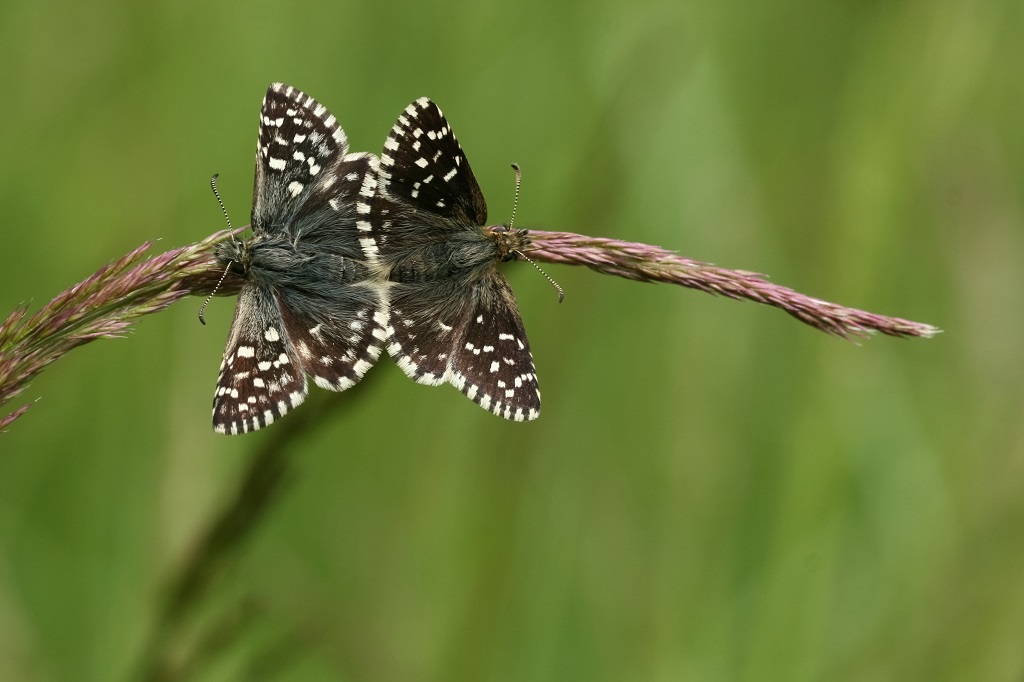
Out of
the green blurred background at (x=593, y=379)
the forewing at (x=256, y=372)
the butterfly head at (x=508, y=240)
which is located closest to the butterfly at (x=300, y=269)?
the forewing at (x=256, y=372)

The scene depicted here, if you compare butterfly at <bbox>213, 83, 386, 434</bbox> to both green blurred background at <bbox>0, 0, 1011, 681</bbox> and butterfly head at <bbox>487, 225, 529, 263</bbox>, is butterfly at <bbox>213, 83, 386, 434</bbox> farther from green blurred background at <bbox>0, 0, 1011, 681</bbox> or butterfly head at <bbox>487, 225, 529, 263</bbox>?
butterfly head at <bbox>487, 225, 529, 263</bbox>

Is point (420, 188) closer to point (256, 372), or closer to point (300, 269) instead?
point (300, 269)

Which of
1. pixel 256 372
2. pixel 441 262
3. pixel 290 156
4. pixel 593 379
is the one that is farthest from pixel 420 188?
pixel 593 379

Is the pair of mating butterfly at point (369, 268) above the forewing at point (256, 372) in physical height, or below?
above

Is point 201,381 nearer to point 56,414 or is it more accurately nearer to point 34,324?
point 56,414

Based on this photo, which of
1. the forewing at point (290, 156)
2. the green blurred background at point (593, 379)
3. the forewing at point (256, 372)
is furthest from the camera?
the green blurred background at point (593, 379)

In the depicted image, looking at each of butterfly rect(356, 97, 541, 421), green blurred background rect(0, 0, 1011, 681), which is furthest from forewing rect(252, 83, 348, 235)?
green blurred background rect(0, 0, 1011, 681)

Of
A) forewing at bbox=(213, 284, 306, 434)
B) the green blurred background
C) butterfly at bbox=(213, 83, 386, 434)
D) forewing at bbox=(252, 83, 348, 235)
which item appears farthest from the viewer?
the green blurred background

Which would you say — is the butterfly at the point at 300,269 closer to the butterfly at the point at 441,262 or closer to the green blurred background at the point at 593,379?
the butterfly at the point at 441,262
